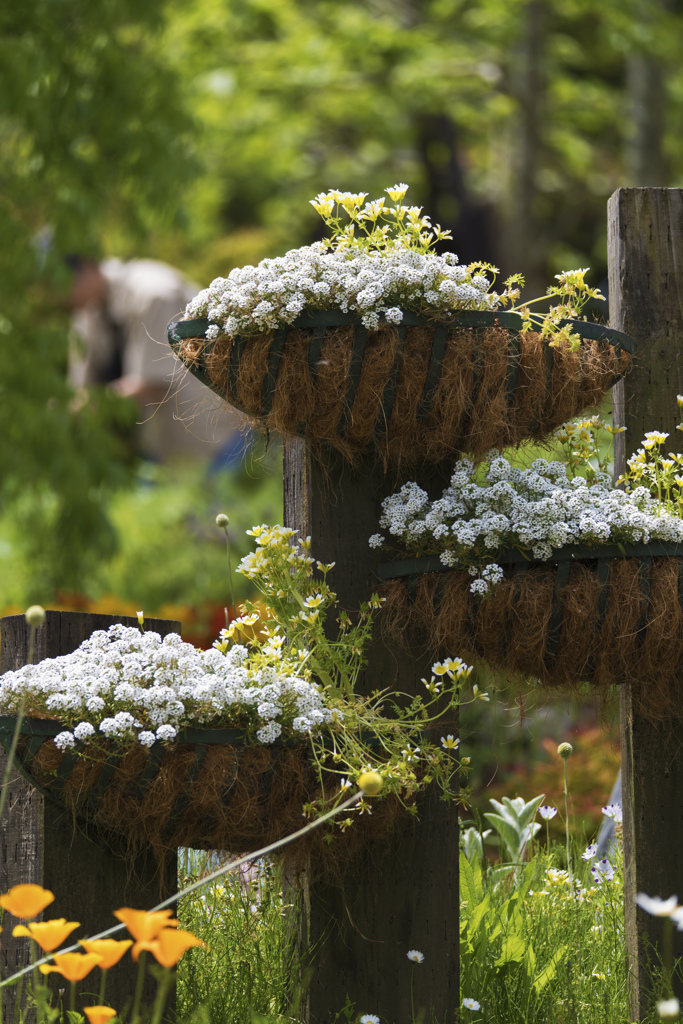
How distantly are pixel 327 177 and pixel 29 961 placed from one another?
11.8m

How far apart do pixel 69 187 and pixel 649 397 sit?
403 centimetres

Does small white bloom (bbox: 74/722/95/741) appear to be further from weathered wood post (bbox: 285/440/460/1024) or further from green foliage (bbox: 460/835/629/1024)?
green foliage (bbox: 460/835/629/1024)

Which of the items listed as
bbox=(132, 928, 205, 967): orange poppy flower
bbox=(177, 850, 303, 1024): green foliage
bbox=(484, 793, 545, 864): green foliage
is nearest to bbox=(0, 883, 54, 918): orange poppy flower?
bbox=(132, 928, 205, 967): orange poppy flower

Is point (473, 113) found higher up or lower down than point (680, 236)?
higher up

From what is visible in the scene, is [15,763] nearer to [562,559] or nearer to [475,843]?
[562,559]

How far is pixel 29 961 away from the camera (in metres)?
1.90

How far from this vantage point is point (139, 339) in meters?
9.75

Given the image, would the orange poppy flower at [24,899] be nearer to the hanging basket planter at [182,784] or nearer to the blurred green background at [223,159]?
Result: the hanging basket planter at [182,784]

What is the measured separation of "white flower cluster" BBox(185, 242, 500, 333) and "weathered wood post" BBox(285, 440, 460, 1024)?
1.06 ft

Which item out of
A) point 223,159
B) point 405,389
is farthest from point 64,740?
point 223,159

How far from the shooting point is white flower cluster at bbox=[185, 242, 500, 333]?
1.92 m

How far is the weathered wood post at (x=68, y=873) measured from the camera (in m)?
1.88

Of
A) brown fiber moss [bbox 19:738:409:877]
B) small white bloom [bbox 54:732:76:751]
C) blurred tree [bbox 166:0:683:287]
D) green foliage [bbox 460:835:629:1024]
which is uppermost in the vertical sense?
blurred tree [bbox 166:0:683:287]

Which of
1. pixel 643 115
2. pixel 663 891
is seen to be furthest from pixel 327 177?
pixel 663 891
